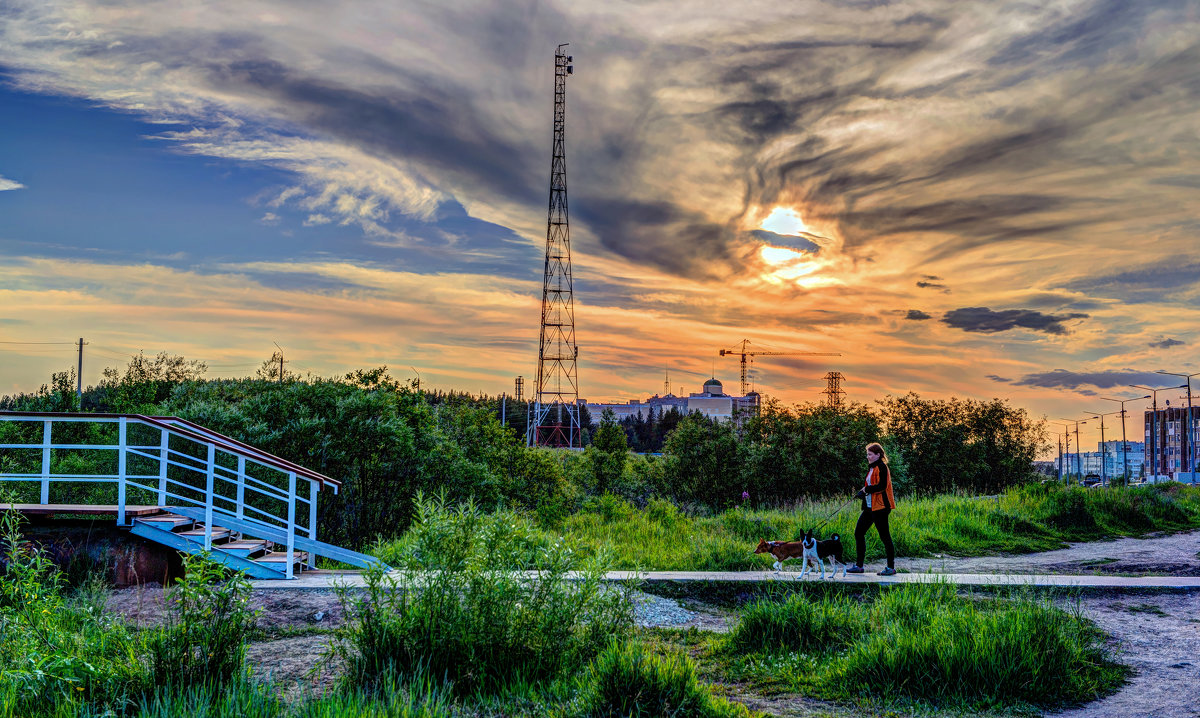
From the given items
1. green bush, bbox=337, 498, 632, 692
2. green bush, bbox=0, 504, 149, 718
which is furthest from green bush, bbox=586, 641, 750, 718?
green bush, bbox=0, 504, 149, 718

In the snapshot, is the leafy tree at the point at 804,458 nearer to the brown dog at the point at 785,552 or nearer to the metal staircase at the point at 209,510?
the brown dog at the point at 785,552

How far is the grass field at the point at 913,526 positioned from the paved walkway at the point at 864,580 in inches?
28.3

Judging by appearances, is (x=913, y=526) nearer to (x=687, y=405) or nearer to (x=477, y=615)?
(x=477, y=615)

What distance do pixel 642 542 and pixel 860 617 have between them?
5802 mm

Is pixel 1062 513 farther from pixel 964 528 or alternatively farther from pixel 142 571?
pixel 142 571

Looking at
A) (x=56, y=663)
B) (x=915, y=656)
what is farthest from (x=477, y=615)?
(x=915, y=656)

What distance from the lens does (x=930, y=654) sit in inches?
239

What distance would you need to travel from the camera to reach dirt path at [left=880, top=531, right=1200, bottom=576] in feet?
38.1

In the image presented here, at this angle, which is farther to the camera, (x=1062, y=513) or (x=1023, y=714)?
(x=1062, y=513)

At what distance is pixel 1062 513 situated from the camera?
17.5 metres

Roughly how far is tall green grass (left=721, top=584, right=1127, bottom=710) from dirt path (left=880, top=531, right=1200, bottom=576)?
383cm

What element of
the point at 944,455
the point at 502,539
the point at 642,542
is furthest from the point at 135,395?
the point at 944,455

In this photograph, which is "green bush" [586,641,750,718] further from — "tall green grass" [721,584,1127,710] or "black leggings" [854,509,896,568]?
→ "black leggings" [854,509,896,568]

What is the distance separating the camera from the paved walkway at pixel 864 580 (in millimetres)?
8852
